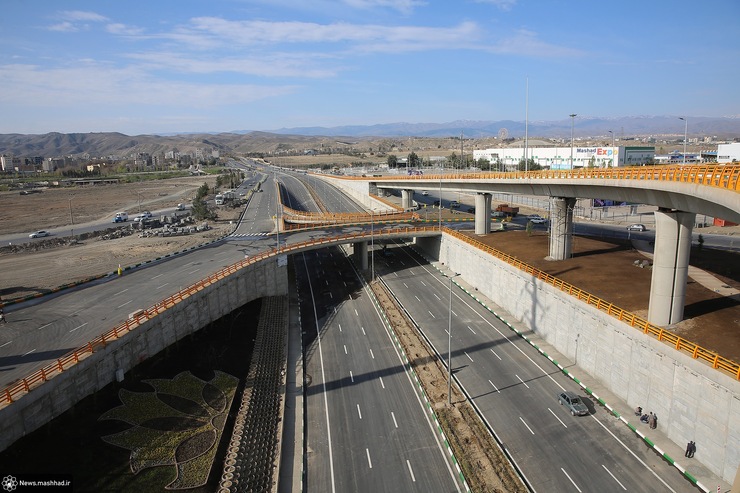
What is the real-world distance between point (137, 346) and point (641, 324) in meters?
35.3

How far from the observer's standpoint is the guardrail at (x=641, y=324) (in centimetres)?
2358

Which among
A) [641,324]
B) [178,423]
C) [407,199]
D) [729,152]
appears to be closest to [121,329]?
[178,423]

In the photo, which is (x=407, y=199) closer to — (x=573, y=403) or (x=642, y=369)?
(x=573, y=403)

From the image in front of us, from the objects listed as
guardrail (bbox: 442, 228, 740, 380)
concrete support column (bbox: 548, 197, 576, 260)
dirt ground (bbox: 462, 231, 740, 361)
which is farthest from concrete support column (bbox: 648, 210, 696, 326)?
concrete support column (bbox: 548, 197, 576, 260)

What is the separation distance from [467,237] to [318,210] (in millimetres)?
59421

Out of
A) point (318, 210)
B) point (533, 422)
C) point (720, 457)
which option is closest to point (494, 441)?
point (533, 422)

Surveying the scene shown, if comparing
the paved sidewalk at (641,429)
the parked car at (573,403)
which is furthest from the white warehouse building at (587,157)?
the parked car at (573,403)

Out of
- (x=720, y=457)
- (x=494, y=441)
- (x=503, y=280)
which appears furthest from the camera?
(x=503, y=280)

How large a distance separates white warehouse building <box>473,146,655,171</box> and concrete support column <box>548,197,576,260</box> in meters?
68.5

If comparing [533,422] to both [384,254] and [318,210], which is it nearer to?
[384,254]

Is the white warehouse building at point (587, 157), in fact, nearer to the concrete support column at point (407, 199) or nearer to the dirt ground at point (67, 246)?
the concrete support column at point (407, 199)

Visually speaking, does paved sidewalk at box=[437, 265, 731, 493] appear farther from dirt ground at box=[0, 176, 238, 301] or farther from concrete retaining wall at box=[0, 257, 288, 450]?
dirt ground at box=[0, 176, 238, 301]

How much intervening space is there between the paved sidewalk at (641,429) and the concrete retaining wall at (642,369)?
0.36 m

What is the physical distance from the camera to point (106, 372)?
29891 millimetres
